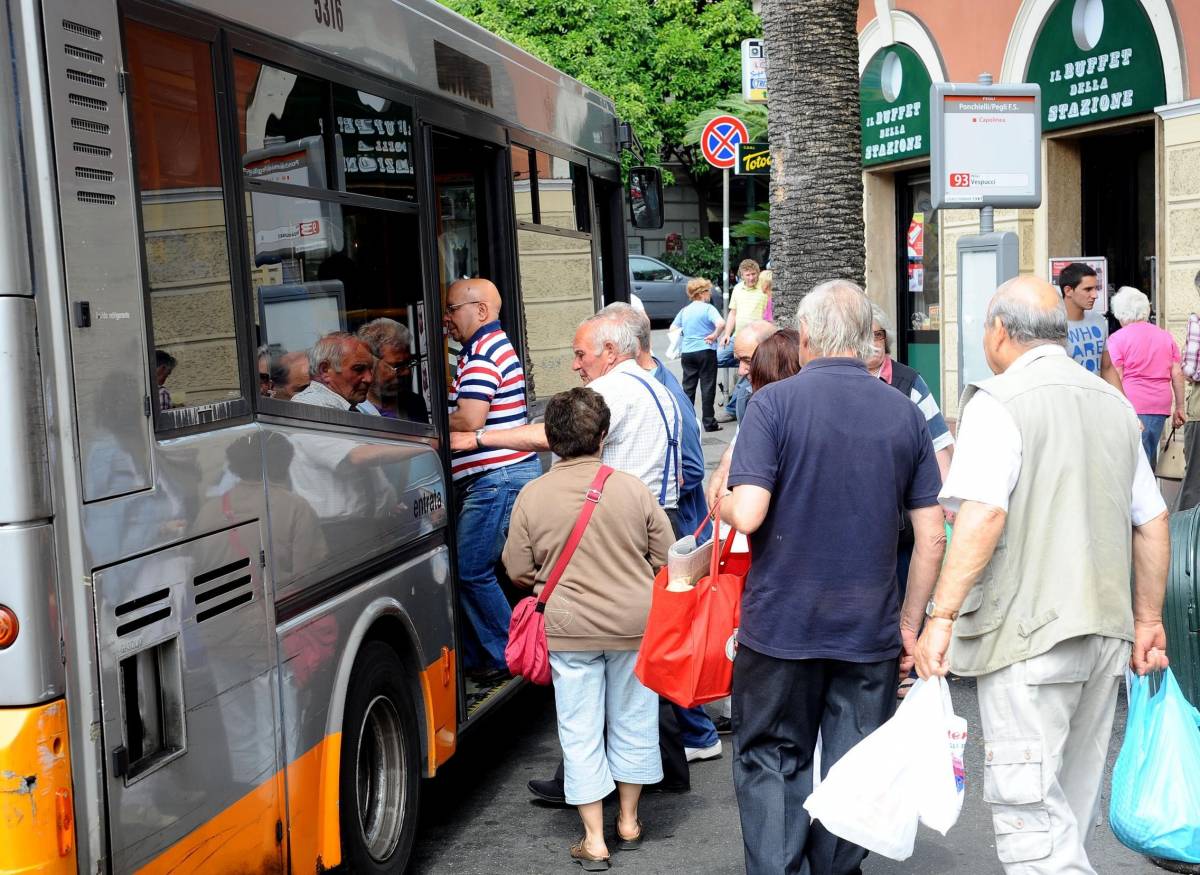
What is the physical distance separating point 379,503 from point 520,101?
2833 mm

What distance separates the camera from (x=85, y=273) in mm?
3111

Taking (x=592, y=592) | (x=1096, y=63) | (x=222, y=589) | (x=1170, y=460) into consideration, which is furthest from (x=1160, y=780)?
(x=1096, y=63)

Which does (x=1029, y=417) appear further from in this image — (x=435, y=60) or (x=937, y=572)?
(x=435, y=60)

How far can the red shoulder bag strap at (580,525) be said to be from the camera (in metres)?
4.98

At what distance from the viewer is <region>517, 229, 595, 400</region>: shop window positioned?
700cm

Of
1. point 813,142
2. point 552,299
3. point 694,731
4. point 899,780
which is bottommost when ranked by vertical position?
point 694,731

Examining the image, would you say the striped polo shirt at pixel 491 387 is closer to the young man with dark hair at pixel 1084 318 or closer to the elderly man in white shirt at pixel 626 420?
the elderly man in white shirt at pixel 626 420

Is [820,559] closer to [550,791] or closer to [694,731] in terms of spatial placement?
[550,791]

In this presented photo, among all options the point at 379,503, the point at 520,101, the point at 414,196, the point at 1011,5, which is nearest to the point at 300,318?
the point at 379,503

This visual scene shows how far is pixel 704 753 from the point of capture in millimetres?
6289

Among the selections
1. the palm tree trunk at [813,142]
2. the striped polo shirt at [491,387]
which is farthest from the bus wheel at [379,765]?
the palm tree trunk at [813,142]

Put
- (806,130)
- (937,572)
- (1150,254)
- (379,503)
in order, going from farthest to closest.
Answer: (1150,254) < (806,130) < (379,503) < (937,572)

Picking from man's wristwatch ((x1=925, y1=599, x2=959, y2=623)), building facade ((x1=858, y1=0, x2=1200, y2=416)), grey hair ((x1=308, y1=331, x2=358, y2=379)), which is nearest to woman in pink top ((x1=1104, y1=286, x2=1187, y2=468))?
building facade ((x1=858, y1=0, x2=1200, y2=416))

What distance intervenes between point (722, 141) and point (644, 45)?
15905mm
